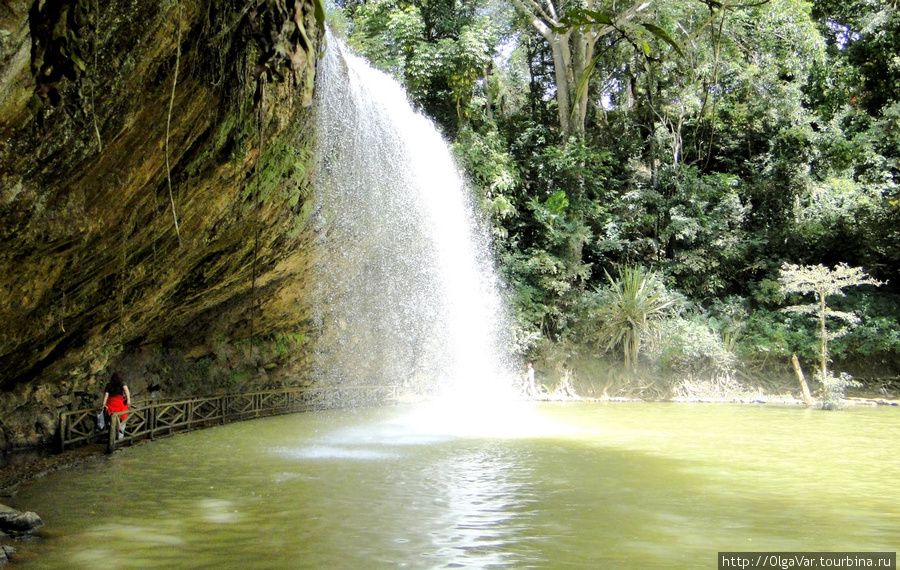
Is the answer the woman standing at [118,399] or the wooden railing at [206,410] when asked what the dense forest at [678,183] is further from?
the woman standing at [118,399]

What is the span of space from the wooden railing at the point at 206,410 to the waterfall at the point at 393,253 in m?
0.55

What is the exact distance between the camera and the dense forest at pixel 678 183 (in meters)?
18.3

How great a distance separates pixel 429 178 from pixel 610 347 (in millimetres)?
7228

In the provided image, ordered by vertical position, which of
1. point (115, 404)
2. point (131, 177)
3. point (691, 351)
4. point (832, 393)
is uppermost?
point (131, 177)

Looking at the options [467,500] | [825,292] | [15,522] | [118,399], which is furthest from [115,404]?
[825,292]

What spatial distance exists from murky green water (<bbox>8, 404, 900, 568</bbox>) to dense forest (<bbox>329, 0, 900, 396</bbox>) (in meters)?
7.29

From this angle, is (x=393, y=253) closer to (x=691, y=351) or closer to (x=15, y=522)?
(x=691, y=351)

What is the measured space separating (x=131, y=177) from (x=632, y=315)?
14.3m

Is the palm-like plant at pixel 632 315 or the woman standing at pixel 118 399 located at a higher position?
the palm-like plant at pixel 632 315

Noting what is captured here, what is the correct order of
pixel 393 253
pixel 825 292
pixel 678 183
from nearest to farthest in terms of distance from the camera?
pixel 393 253 → pixel 825 292 → pixel 678 183

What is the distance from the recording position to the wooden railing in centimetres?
960

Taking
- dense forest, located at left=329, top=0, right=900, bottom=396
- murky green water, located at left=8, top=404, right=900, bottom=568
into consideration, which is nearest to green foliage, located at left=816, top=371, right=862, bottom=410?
dense forest, located at left=329, top=0, right=900, bottom=396

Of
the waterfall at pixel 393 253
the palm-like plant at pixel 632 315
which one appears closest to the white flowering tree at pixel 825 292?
the palm-like plant at pixel 632 315

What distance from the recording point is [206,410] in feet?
43.7
